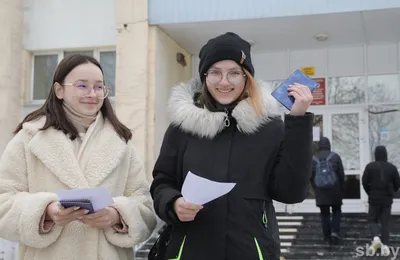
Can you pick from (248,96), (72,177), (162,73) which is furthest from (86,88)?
(162,73)

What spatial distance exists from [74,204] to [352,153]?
10.6 metres

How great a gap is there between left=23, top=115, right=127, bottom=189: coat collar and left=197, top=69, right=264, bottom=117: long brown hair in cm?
53

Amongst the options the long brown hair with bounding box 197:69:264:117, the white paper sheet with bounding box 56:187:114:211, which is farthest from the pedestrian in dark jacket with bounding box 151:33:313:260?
the white paper sheet with bounding box 56:187:114:211

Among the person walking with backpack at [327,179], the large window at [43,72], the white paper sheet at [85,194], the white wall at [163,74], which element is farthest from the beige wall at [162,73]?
the white paper sheet at [85,194]

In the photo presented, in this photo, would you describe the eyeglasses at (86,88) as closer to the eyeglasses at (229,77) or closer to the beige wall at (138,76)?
the eyeglasses at (229,77)

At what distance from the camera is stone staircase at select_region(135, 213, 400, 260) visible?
346 inches

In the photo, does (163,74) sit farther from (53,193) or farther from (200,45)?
(53,193)

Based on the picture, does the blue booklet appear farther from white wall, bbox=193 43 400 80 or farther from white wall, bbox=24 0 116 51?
white wall, bbox=193 43 400 80

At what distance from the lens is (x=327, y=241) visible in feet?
30.7

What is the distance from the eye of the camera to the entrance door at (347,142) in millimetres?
11836

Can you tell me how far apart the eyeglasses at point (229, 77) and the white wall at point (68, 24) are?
9098 millimetres

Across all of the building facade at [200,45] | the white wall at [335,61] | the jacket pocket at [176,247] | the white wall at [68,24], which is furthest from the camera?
the white wall at [335,61]

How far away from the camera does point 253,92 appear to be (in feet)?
8.40

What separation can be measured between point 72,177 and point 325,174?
23.3 feet
